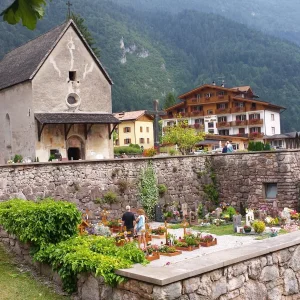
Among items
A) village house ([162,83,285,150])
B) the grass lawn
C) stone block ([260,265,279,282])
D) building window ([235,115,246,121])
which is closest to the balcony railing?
village house ([162,83,285,150])

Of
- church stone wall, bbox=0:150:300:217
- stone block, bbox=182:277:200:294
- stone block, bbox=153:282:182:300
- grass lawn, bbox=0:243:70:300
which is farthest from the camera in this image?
church stone wall, bbox=0:150:300:217

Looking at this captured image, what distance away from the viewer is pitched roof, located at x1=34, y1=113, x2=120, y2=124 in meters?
26.8

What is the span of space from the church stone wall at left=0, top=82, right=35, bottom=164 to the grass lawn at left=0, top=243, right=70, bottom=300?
1863 cm

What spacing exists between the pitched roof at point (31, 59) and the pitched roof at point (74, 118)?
2279mm

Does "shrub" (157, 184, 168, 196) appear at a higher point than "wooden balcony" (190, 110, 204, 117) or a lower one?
lower

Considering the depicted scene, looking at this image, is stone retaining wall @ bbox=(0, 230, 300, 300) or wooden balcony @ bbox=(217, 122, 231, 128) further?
wooden balcony @ bbox=(217, 122, 231, 128)

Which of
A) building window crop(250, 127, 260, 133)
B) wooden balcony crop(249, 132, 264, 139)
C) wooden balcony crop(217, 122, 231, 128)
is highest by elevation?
wooden balcony crop(217, 122, 231, 128)

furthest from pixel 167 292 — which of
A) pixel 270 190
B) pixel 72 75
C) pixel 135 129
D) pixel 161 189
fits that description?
pixel 135 129

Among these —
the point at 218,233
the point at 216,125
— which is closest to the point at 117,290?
the point at 218,233

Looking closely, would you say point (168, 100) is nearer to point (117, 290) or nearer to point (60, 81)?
point (60, 81)

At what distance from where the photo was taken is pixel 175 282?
641 centimetres

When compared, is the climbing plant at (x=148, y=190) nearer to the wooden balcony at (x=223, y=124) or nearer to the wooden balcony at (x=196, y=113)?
the wooden balcony at (x=223, y=124)

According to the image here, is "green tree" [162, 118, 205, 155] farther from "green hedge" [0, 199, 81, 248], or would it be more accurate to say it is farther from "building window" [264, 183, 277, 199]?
"green hedge" [0, 199, 81, 248]

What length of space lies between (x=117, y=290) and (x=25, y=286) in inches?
98.8
